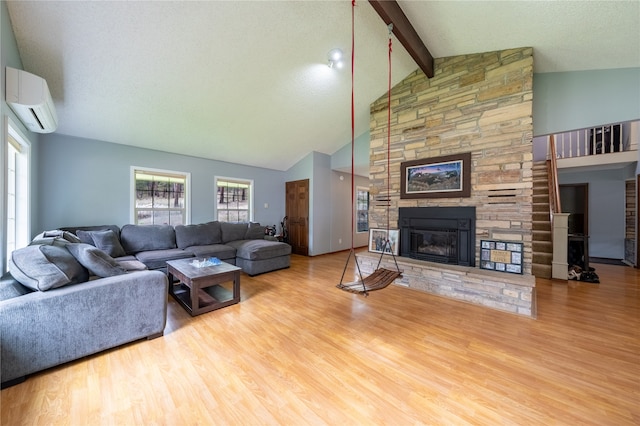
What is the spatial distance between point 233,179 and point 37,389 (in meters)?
4.59

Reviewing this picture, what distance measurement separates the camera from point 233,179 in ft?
18.7

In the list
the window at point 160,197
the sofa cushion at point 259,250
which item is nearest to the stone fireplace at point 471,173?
the sofa cushion at point 259,250

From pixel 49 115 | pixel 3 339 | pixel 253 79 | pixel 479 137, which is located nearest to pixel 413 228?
pixel 479 137

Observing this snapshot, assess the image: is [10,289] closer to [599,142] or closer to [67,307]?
[67,307]

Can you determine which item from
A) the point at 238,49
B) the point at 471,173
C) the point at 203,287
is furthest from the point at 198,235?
the point at 471,173

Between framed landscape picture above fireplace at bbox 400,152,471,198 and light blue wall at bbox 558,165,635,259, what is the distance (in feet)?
15.8

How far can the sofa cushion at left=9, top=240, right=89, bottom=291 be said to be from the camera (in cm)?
175

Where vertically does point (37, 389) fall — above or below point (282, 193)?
below

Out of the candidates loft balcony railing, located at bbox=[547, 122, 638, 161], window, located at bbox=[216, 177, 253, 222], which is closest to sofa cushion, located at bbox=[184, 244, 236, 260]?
window, located at bbox=[216, 177, 253, 222]

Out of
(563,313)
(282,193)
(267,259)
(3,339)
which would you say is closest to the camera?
(3,339)

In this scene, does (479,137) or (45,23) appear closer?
(45,23)

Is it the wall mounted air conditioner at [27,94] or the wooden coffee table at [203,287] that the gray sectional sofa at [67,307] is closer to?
the wooden coffee table at [203,287]

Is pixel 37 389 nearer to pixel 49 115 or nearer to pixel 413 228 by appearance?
pixel 49 115

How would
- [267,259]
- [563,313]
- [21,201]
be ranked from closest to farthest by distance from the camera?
[563,313] → [21,201] → [267,259]
